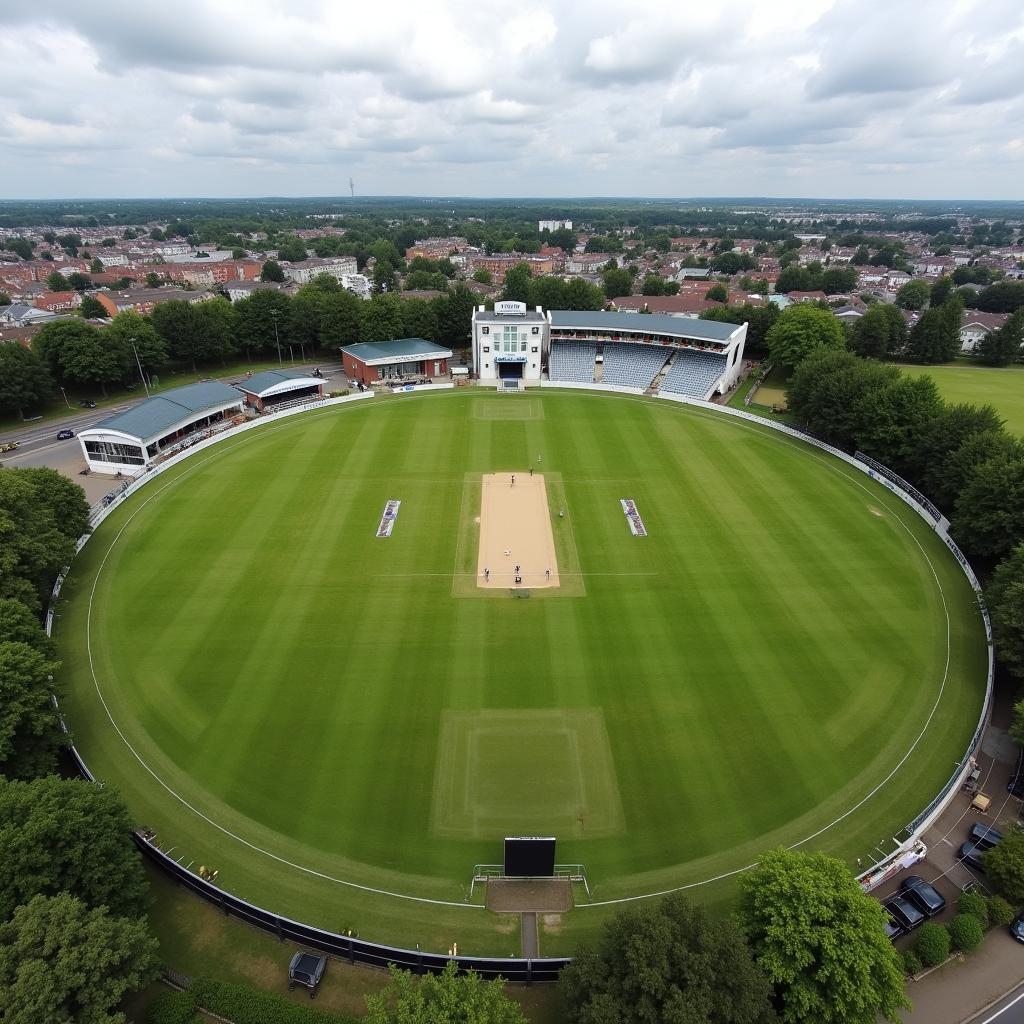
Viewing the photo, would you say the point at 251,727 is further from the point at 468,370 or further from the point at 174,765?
the point at 468,370

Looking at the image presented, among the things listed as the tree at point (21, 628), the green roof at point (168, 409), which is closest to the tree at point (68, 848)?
Result: the tree at point (21, 628)

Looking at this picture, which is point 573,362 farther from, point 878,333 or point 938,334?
point 938,334

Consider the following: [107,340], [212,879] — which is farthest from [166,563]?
[107,340]

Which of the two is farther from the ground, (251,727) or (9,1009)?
(9,1009)

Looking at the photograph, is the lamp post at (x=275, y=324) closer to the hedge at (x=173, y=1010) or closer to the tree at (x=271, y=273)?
the hedge at (x=173, y=1010)

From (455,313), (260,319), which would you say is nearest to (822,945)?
(455,313)

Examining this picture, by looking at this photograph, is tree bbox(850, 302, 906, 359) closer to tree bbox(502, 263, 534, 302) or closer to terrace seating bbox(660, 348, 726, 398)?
terrace seating bbox(660, 348, 726, 398)
